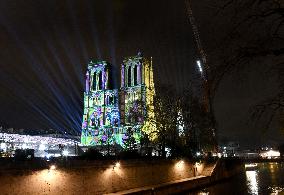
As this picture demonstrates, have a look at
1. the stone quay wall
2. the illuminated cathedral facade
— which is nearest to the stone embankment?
the stone quay wall

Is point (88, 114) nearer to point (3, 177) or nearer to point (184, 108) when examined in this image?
point (184, 108)

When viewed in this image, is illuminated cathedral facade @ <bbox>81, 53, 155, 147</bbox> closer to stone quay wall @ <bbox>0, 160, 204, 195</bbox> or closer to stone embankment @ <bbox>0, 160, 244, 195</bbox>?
stone embankment @ <bbox>0, 160, 244, 195</bbox>

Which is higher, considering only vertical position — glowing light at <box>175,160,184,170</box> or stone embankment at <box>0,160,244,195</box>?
glowing light at <box>175,160,184,170</box>

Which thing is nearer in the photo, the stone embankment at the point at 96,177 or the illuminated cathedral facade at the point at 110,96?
the stone embankment at the point at 96,177

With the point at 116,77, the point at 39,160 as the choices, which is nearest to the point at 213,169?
the point at 39,160

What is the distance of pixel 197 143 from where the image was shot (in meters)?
67.2

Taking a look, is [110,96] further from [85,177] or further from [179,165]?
[85,177]

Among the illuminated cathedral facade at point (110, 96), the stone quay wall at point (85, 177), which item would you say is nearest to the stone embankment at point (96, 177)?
the stone quay wall at point (85, 177)

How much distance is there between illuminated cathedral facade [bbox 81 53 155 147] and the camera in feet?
414

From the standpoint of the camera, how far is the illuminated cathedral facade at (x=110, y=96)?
12619 cm

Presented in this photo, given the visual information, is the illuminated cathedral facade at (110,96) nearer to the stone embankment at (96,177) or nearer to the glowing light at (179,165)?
the glowing light at (179,165)

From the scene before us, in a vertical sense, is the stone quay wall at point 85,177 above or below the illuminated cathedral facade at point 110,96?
below

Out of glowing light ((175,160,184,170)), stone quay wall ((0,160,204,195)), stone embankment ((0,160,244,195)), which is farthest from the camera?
glowing light ((175,160,184,170))

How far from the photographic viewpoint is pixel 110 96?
134 metres
